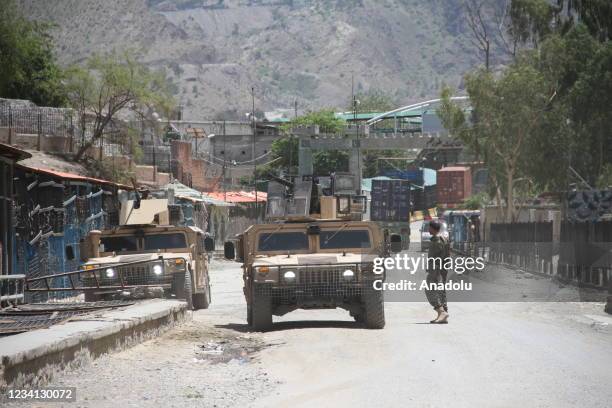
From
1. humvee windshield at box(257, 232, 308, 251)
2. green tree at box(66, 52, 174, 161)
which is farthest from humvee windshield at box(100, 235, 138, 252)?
green tree at box(66, 52, 174, 161)

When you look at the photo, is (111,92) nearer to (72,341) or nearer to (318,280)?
(318,280)

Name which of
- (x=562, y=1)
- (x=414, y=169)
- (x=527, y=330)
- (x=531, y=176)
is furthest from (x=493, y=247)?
(x=414, y=169)

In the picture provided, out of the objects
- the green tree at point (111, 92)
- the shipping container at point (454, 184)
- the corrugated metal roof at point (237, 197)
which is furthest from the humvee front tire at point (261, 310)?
the shipping container at point (454, 184)

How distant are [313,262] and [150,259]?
5.24 meters

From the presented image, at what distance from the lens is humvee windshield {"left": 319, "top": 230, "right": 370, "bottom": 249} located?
1827cm

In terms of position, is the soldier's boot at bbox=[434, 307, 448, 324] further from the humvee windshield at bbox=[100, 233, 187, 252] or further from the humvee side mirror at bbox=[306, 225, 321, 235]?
the humvee windshield at bbox=[100, 233, 187, 252]

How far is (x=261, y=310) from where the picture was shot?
56.6 ft

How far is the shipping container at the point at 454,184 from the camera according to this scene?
9919cm

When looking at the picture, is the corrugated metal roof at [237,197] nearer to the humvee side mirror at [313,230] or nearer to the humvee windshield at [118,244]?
the humvee windshield at [118,244]

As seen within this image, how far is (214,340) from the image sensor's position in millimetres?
16250

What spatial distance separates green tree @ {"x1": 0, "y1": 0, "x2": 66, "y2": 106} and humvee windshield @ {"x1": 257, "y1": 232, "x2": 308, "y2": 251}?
1449 inches

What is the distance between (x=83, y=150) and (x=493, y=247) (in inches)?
705

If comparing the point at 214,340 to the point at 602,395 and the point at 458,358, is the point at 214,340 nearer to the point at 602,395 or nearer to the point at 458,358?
the point at 458,358

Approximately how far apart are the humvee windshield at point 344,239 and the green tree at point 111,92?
28662 millimetres
